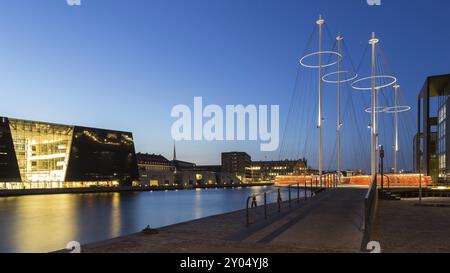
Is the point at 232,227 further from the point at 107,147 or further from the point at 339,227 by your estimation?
the point at 107,147

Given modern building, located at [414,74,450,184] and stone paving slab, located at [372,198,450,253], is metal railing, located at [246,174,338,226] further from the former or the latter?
modern building, located at [414,74,450,184]

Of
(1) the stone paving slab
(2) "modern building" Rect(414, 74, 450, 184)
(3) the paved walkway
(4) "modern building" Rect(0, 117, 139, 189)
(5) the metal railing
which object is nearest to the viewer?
(3) the paved walkway

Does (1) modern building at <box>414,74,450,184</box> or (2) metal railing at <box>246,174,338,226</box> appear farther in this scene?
(1) modern building at <box>414,74,450,184</box>

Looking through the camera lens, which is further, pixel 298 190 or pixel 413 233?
pixel 298 190

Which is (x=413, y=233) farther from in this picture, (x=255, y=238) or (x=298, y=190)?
(x=298, y=190)

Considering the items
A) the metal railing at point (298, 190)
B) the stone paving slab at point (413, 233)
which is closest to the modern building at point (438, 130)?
the metal railing at point (298, 190)

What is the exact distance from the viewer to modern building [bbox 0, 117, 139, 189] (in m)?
86.1

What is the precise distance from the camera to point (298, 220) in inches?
539

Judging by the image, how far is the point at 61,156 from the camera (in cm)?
10162

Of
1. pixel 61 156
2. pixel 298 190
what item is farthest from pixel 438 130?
pixel 61 156

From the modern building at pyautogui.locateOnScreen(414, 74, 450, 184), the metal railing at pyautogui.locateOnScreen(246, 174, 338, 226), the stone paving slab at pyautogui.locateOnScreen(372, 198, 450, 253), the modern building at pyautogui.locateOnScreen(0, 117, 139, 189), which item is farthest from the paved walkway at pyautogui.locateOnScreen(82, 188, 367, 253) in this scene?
the modern building at pyautogui.locateOnScreen(0, 117, 139, 189)

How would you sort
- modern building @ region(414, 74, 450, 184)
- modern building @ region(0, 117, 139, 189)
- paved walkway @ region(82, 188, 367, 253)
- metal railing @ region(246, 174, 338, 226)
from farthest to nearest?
modern building @ region(0, 117, 139, 189) → modern building @ region(414, 74, 450, 184) → metal railing @ region(246, 174, 338, 226) → paved walkway @ region(82, 188, 367, 253)
